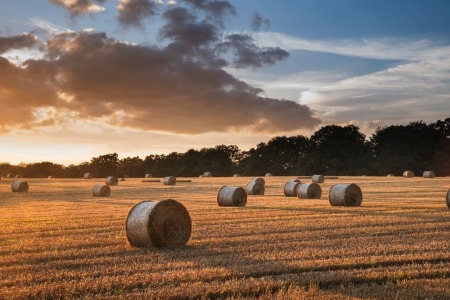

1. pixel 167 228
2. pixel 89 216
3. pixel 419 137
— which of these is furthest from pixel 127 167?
pixel 167 228

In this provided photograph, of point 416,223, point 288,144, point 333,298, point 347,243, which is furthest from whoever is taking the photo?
point 288,144

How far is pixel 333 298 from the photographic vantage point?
26.1ft

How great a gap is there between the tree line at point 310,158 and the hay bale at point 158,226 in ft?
220

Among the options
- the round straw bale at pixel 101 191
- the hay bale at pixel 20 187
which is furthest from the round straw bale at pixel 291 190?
the hay bale at pixel 20 187

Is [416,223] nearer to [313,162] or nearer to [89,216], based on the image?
[89,216]

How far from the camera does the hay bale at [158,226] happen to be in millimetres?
12844

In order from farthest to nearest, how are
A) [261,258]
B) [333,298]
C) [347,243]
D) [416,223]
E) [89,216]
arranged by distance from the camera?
[89,216] → [416,223] → [347,243] → [261,258] → [333,298]

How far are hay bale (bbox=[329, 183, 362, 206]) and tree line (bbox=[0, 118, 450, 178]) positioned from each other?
54.3 m

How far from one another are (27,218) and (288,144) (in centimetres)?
7874

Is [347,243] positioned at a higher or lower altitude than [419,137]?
lower

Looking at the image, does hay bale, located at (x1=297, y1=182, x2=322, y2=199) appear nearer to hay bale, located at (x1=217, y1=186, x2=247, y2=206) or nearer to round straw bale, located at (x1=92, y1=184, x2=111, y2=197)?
hay bale, located at (x1=217, y1=186, x2=247, y2=206)

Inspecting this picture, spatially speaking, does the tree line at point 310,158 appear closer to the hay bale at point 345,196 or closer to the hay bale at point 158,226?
the hay bale at point 345,196

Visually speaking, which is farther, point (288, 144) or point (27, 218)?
point (288, 144)

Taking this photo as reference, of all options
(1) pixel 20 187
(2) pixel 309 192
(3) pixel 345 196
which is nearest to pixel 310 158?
(1) pixel 20 187
